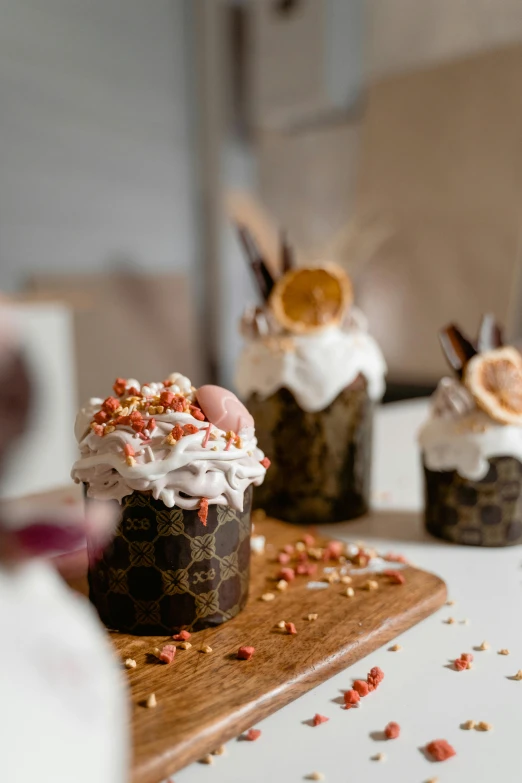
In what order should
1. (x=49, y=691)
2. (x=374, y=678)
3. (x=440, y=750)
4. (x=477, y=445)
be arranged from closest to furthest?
(x=49, y=691), (x=440, y=750), (x=374, y=678), (x=477, y=445)

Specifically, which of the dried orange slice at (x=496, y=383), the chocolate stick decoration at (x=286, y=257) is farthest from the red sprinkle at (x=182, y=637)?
the chocolate stick decoration at (x=286, y=257)

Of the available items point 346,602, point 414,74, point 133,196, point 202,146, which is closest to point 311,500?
point 346,602

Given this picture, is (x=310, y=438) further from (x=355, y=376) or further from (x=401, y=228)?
(x=401, y=228)

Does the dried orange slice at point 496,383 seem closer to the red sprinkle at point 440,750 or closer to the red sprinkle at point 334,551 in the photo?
the red sprinkle at point 334,551

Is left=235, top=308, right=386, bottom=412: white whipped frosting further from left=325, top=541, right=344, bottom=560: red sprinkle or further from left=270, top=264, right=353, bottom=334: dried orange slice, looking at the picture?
left=325, top=541, right=344, bottom=560: red sprinkle

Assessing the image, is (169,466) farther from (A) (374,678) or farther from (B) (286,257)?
(B) (286,257)

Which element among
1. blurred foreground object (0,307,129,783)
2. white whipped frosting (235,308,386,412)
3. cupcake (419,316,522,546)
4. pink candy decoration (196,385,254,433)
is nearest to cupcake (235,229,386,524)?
white whipped frosting (235,308,386,412)

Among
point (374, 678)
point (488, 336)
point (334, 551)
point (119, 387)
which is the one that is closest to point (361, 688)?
point (374, 678)
